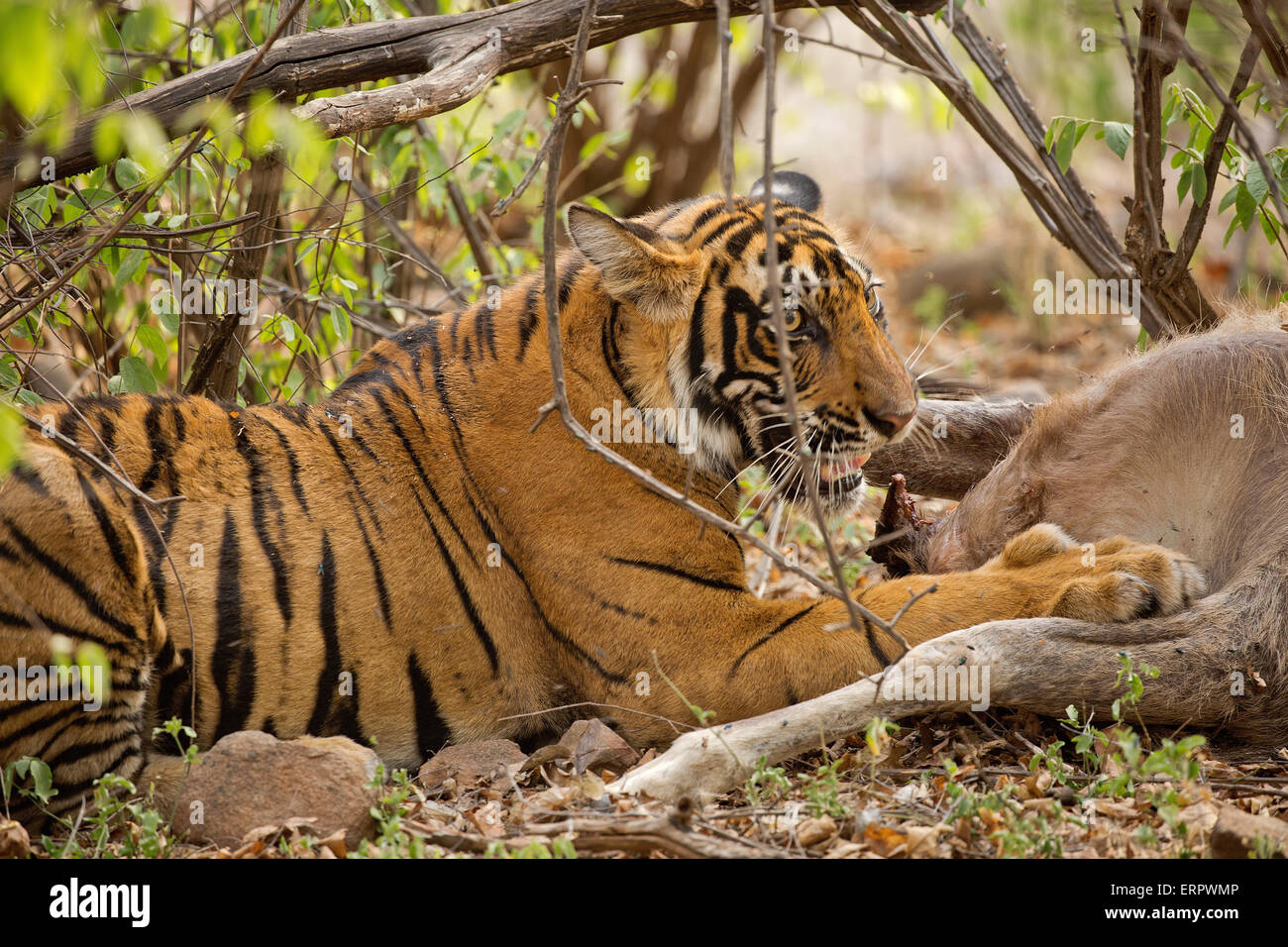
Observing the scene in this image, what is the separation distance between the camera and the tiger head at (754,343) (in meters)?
3.96

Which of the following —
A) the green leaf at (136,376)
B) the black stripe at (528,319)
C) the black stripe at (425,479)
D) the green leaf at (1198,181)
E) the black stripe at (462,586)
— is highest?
the green leaf at (1198,181)

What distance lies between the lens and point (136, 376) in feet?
14.9

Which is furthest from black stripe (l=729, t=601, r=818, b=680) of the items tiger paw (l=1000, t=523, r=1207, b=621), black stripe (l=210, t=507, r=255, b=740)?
black stripe (l=210, t=507, r=255, b=740)

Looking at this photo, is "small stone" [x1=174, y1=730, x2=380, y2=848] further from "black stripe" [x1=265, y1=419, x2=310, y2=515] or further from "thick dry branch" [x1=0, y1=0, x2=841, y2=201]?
"thick dry branch" [x1=0, y1=0, x2=841, y2=201]

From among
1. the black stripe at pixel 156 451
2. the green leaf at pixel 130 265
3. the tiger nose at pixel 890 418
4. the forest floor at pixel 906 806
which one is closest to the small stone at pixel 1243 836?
the forest floor at pixel 906 806

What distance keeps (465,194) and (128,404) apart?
3.32 m

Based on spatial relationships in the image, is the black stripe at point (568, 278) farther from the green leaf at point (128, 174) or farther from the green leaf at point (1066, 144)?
the green leaf at point (1066, 144)

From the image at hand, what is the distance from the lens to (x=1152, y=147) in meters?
4.74

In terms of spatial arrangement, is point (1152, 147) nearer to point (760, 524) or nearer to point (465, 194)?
point (760, 524)

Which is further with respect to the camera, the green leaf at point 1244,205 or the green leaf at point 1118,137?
the green leaf at point 1244,205

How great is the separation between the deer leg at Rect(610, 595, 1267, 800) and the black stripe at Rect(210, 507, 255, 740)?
4.01 ft

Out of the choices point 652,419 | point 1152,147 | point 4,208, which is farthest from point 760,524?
point 4,208

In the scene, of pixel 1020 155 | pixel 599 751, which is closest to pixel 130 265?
pixel 599 751

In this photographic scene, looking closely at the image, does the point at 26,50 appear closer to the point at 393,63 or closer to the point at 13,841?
the point at 13,841
